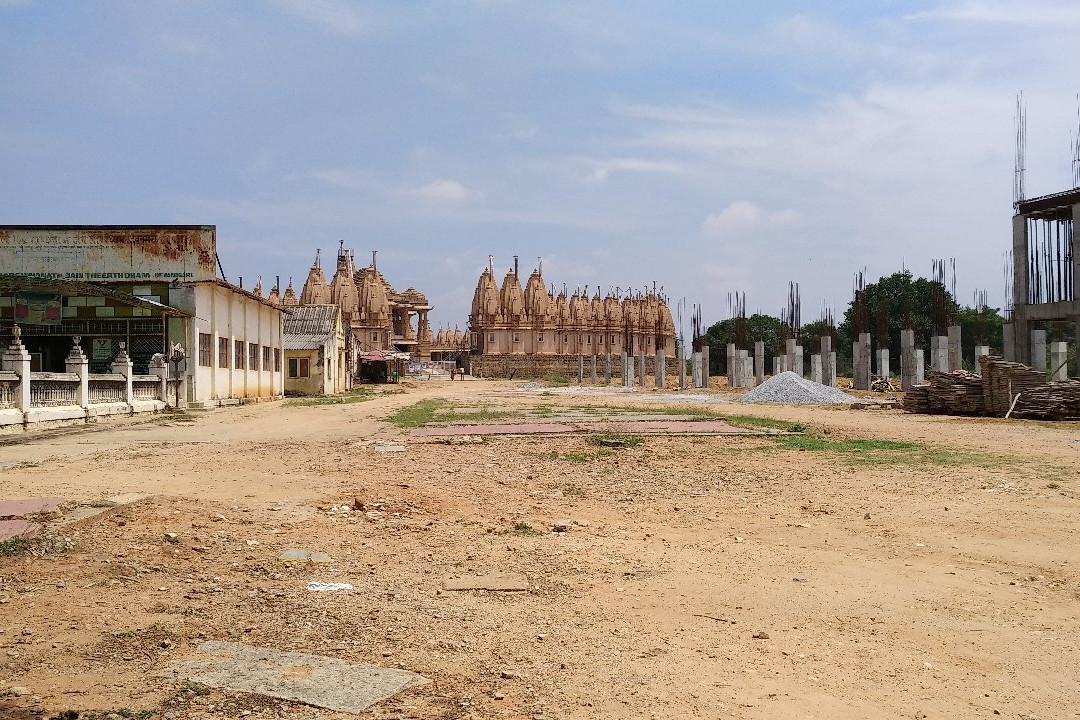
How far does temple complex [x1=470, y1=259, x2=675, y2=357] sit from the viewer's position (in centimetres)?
7606

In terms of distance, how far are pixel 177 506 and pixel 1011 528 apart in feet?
22.4

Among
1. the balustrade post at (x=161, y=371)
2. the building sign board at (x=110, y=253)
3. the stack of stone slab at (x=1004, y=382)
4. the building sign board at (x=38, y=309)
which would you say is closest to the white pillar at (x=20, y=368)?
the balustrade post at (x=161, y=371)

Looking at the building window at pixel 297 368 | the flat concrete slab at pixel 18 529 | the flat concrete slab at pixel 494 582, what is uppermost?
the building window at pixel 297 368

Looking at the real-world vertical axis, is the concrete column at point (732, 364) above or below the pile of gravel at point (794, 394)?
above

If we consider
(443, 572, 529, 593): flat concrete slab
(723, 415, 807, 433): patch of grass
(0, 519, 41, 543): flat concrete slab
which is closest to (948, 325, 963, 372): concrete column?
(723, 415, 807, 433): patch of grass

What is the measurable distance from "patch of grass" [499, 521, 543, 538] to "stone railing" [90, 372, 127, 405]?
55.4 feet

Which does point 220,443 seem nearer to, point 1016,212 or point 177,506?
point 177,506

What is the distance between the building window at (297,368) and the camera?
4397 centimetres

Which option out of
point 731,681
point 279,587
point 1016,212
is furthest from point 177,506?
point 1016,212

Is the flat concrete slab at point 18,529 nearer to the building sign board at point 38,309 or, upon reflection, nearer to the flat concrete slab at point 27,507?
the flat concrete slab at point 27,507

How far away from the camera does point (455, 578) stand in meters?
5.36

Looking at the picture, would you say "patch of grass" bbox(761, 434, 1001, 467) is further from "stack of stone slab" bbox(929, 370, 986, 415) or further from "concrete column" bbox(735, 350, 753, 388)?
"concrete column" bbox(735, 350, 753, 388)

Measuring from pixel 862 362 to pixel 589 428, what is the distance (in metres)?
23.1

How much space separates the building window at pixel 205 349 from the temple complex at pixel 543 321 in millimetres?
46932
